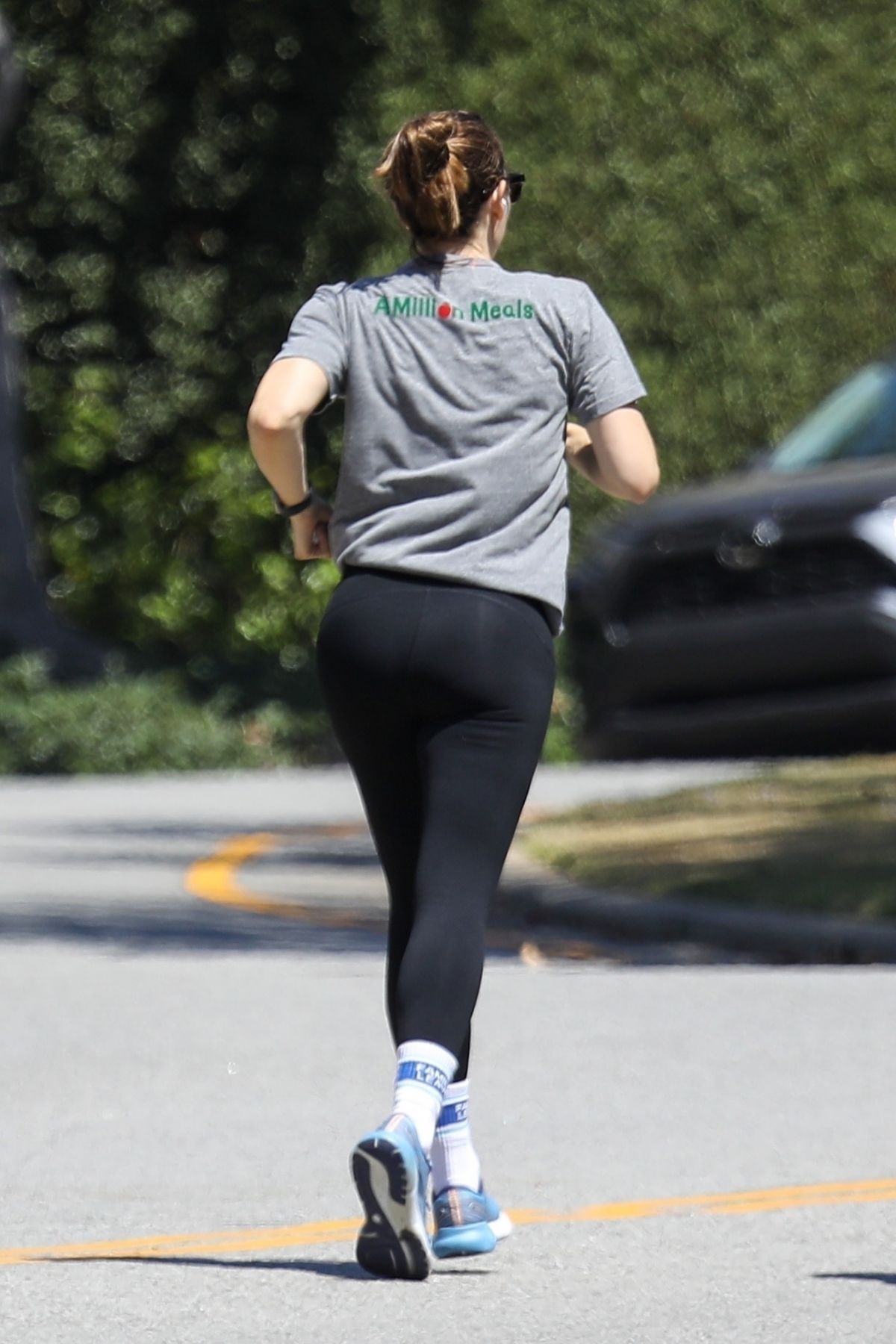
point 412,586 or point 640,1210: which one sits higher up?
point 412,586

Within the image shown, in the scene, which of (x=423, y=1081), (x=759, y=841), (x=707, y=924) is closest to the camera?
(x=423, y=1081)

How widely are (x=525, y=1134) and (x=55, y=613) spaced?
50.9ft

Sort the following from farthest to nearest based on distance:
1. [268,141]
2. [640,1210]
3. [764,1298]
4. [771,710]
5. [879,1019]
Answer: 1. [268,141]
2. [771,710]
3. [879,1019]
4. [640,1210]
5. [764,1298]

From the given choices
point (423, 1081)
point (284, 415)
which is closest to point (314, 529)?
point (284, 415)

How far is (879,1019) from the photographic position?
25.2ft

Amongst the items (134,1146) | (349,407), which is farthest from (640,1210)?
(349,407)

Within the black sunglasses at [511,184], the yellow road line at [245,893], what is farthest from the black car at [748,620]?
the black sunglasses at [511,184]

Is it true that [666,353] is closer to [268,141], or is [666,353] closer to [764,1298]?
[268,141]

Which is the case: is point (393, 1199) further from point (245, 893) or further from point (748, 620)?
point (245, 893)

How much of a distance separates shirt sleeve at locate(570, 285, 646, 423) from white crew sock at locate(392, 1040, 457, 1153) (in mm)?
1096

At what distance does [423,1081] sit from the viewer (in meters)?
4.67

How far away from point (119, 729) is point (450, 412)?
14501 mm

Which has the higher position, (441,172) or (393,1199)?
(441,172)

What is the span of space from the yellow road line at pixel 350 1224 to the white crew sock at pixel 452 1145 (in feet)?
1.08
